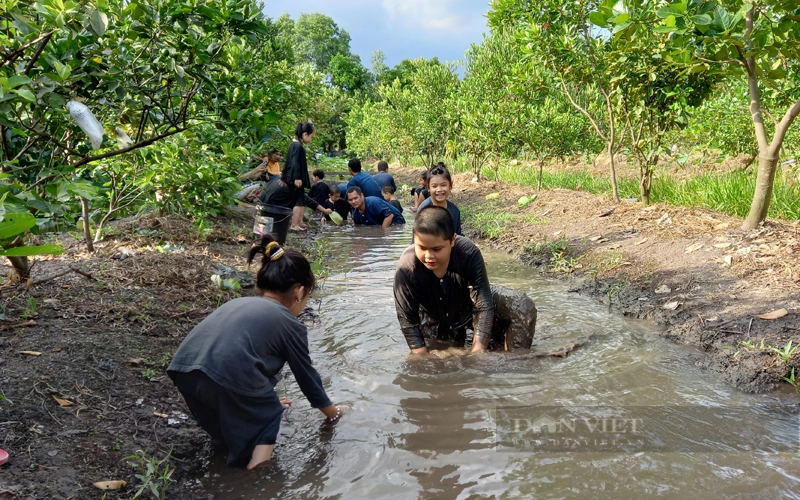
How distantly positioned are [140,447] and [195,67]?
7.22 feet

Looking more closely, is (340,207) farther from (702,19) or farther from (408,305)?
(702,19)

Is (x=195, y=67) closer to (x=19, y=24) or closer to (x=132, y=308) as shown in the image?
(x=19, y=24)

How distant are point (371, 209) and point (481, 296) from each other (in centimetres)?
766

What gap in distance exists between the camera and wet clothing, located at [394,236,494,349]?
3.83 meters

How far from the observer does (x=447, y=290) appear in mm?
4012

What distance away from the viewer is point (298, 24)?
54.8m

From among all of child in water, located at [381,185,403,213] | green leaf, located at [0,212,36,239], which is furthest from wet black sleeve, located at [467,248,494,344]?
child in water, located at [381,185,403,213]

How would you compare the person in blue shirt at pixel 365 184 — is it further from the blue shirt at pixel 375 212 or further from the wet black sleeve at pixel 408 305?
the wet black sleeve at pixel 408 305

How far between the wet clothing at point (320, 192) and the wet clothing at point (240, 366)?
9.42 metres

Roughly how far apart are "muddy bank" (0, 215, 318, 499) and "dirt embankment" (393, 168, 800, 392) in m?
3.40

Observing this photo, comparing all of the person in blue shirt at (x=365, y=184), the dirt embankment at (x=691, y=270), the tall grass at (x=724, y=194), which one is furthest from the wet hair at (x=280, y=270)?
the person in blue shirt at (x=365, y=184)

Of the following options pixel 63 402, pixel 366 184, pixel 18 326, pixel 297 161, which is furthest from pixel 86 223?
pixel 366 184

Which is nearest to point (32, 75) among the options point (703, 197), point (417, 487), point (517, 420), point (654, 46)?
point (417, 487)

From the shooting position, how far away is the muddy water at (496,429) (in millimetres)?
2492
